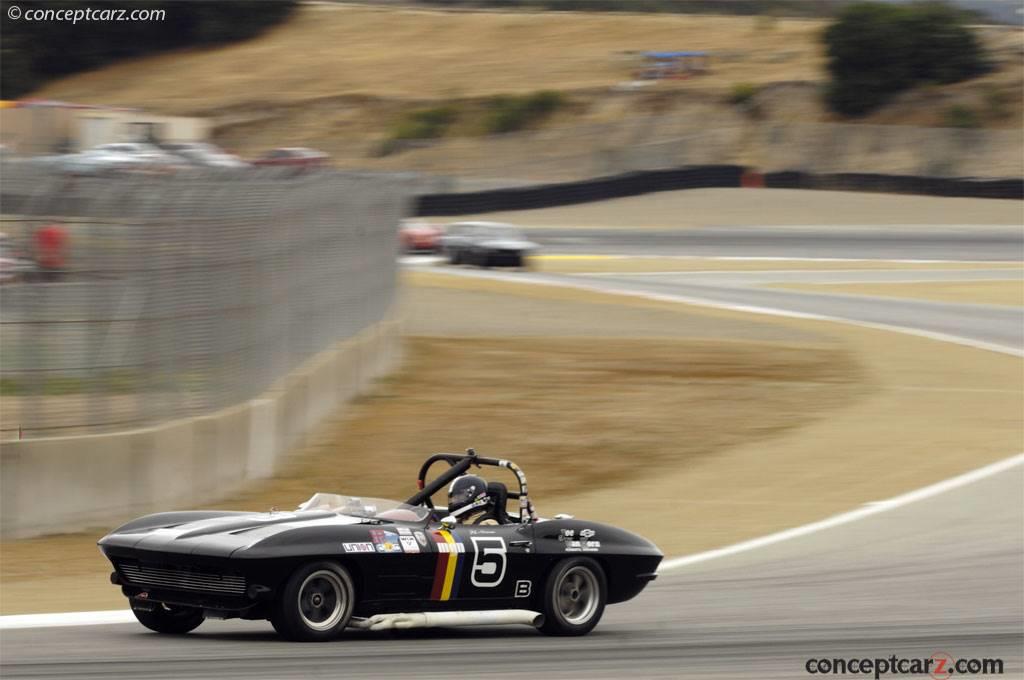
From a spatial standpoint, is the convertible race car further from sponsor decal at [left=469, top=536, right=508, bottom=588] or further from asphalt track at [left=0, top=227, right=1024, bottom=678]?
asphalt track at [left=0, top=227, right=1024, bottom=678]

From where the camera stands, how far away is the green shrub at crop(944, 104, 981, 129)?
185 feet

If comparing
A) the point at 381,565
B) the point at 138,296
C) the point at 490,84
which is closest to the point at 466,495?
the point at 381,565

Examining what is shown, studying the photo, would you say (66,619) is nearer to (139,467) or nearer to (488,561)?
(488,561)

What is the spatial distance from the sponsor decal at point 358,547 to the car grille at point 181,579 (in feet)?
1.90

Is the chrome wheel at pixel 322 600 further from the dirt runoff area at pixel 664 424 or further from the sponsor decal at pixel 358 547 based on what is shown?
the dirt runoff area at pixel 664 424

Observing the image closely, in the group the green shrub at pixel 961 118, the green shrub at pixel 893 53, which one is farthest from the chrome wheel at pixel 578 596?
the green shrub at pixel 893 53

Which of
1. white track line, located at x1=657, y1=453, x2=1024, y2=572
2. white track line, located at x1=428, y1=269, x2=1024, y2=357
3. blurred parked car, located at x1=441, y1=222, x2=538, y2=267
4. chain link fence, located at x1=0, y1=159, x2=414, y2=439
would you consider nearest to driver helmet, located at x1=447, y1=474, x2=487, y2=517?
white track line, located at x1=657, y1=453, x2=1024, y2=572

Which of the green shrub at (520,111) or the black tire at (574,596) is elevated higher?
the black tire at (574,596)

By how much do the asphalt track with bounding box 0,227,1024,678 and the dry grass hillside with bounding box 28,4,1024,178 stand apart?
43432 mm

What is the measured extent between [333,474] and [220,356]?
209cm

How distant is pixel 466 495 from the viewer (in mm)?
8477

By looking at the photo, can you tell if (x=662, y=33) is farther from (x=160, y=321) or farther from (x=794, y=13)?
(x=160, y=321)


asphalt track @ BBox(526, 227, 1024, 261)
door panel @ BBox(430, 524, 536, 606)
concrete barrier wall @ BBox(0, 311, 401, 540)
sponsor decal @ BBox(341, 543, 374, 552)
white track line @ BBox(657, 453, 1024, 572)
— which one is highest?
sponsor decal @ BBox(341, 543, 374, 552)

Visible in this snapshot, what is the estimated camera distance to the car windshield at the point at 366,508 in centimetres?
818
